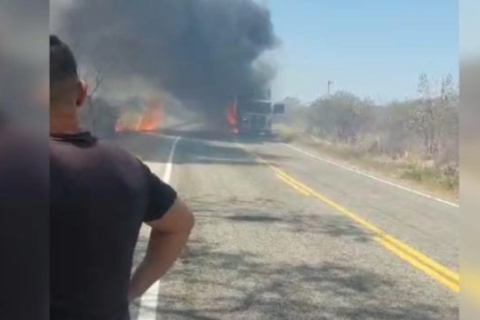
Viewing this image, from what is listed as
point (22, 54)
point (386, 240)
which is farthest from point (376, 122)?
point (386, 240)

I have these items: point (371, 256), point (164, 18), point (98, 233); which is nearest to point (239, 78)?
point (164, 18)

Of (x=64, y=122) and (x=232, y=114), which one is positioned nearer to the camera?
(x=64, y=122)

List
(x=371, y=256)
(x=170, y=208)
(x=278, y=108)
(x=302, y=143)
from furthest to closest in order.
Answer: (x=371, y=256)
(x=302, y=143)
(x=278, y=108)
(x=170, y=208)

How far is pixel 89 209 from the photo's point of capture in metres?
0.73

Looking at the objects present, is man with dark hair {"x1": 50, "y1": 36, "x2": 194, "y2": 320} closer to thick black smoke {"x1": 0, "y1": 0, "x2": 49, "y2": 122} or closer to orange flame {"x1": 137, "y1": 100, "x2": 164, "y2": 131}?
thick black smoke {"x1": 0, "y1": 0, "x2": 49, "y2": 122}

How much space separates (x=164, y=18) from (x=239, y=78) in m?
0.36

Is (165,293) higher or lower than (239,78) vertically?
lower

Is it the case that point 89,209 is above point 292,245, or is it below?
above

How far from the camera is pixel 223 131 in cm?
138

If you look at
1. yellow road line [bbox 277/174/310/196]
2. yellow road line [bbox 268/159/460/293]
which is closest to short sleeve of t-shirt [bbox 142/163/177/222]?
yellow road line [bbox 268/159/460/293]

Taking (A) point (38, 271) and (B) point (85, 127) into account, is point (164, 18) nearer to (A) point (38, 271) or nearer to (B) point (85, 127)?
(B) point (85, 127)

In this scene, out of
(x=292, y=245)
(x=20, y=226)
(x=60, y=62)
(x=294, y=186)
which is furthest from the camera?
(x=294, y=186)

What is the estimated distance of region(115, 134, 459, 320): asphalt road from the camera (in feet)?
7.26

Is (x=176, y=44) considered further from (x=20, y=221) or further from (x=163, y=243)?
(x=20, y=221)
